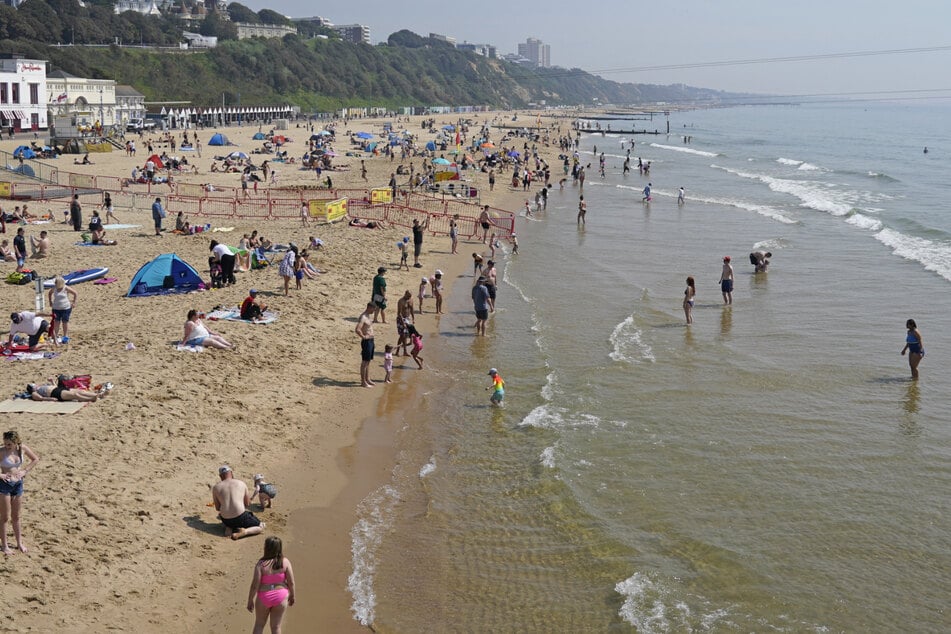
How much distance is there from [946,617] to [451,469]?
621 centimetres

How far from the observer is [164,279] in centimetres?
1947

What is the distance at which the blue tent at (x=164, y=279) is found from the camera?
758 inches

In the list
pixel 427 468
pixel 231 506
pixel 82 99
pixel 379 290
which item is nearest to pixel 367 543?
pixel 231 506

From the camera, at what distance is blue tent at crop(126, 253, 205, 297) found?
1925cm

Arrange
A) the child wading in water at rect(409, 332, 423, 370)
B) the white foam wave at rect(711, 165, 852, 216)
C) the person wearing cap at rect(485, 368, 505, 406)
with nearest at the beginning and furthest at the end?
the person wearing cap at rect(485, 368, 505, 406)
the child wading in water at rect(409, 332, 423, 370)
the white foam wave at rect(711, 165, 852, 216)

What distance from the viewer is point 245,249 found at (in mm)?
22609

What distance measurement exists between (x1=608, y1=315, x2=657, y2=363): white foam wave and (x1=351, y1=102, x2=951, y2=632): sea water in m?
0.08

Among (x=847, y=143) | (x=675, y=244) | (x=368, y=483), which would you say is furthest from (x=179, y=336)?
(x=847, y=143)

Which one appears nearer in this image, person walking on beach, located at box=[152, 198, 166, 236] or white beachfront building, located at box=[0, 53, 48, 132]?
person walking on beach, located at box=[152, 198, 166, 236]

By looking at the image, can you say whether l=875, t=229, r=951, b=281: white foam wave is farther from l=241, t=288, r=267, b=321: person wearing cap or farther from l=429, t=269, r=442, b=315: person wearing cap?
l=241, t=288, r=267, b=321: person wearing cap

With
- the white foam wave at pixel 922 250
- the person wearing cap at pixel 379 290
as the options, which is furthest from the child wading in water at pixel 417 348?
the white foam wave at pixel 922 250

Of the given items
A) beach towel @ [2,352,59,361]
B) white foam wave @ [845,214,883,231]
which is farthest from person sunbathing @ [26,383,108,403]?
white foam wave @ [845,214,883,231]

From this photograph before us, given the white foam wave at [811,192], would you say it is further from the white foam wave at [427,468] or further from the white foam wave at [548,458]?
the white foam wave at [427,468]

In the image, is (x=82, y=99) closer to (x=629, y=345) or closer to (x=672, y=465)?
(x=629, y=345)
